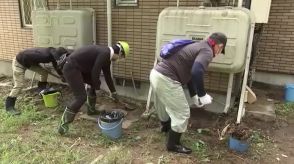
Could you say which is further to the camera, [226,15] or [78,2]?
[78,2]

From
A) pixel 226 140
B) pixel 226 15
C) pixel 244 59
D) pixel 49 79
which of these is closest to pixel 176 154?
pixel 226 140

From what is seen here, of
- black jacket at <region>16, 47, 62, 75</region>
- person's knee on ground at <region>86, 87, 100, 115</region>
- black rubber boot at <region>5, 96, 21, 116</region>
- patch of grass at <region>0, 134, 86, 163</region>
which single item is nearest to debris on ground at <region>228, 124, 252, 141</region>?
patch of grass at <region>0, 134, 86, 163</region>

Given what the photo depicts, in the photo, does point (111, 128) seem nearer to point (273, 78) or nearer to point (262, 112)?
point (262, 112)

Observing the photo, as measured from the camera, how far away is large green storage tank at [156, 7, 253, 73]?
4.20 meters

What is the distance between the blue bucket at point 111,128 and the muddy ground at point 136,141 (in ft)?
0.27

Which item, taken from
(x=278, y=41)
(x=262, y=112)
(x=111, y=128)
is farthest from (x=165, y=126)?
(x=278, y=41)

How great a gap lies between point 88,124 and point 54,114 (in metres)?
0.83

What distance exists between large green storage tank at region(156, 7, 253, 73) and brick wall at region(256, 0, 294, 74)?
7.08 ft

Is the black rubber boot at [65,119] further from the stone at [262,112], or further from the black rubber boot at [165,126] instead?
the stone at [262,112]

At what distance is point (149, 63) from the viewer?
574 centimetres

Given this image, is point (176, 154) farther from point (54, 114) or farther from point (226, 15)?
point (54, 114)

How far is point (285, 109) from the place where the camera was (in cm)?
538

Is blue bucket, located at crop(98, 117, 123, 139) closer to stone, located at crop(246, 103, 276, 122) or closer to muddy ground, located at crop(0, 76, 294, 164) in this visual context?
muddy ground, located at crop(0, 76, 294, 164)

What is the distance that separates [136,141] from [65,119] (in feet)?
3.65
